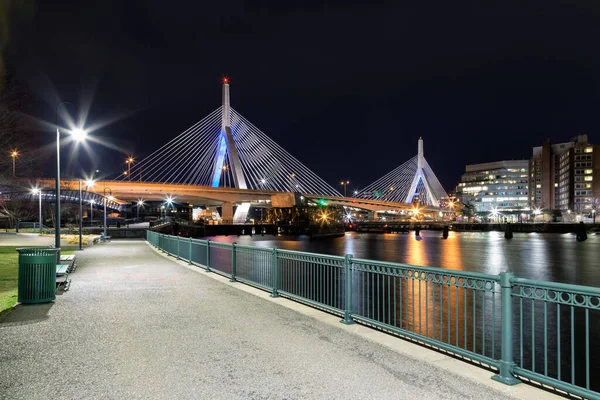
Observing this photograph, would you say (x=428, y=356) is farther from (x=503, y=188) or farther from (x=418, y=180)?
(x=503, y=188)

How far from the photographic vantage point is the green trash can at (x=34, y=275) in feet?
33.3

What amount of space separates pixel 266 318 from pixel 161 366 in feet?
10.0

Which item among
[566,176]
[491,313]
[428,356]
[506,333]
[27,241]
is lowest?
[491,313]

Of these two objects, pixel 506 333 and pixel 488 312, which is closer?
pixel 506 333

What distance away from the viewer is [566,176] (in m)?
144

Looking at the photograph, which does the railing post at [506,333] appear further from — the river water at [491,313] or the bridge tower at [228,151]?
the bridge tower at [228,151]

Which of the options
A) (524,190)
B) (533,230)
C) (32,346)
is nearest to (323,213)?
(533,230)

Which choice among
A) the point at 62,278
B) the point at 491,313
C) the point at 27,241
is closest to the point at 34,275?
the point at 62,278

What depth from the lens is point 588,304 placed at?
4.93 meters

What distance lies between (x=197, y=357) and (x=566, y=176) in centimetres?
16198

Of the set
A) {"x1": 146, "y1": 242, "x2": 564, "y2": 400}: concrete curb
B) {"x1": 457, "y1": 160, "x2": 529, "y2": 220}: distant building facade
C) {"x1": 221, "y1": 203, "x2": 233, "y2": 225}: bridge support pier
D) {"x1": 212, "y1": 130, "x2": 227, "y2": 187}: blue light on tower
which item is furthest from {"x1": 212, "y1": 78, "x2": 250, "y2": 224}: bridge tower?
{"x1": 457, "y1": 160, "x2": 529, "y2": 220}: distant building facade

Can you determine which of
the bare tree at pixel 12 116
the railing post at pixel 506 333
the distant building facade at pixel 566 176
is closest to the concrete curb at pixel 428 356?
the railing post at pixel 506 333

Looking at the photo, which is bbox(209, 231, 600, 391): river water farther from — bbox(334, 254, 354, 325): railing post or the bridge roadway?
the bridge roadway

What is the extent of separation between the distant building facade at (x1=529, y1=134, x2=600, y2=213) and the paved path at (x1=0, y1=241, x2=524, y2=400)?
149 m
